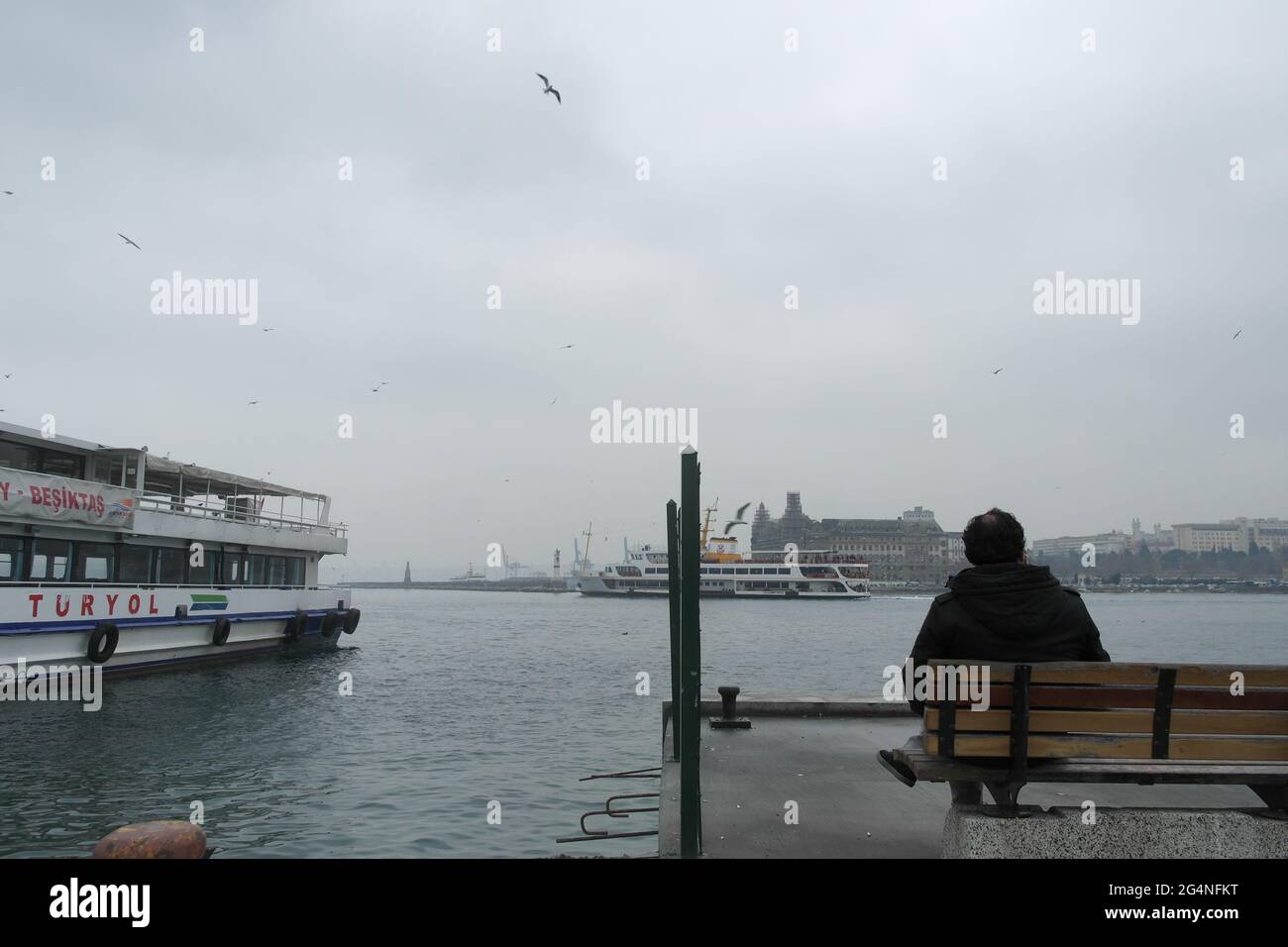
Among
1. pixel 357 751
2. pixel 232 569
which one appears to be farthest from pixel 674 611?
pixel 232 569

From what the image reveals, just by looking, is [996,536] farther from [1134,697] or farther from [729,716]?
[729,716]

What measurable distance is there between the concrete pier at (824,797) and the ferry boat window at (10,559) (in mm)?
20205

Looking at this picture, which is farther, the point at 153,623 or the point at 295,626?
the point at 295,626

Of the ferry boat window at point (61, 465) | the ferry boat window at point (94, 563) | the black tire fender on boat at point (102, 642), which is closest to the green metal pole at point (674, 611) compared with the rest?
the black tire fender on boat at point (102, 642)

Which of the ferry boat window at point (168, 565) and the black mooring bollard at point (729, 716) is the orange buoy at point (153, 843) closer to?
the black mooring bollard at point (729, 716)

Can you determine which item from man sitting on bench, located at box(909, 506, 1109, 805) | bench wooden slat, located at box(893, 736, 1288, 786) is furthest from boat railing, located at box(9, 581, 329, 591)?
bench wooden slat, located at box(893, 736, 1288, 786)

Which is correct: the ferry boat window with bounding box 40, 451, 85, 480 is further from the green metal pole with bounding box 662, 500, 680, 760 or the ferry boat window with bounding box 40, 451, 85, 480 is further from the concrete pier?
the concrete pier

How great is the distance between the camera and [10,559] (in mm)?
22547

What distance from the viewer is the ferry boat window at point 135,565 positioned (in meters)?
26.3

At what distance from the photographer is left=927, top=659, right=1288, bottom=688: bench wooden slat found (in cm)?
447

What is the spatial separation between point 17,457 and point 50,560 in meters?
2.89

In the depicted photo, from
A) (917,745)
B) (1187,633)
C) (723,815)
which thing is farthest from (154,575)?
(1187,633)
